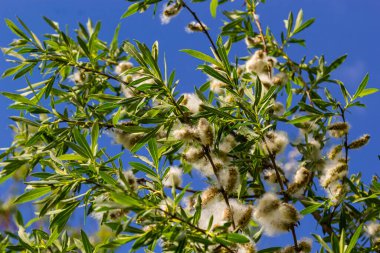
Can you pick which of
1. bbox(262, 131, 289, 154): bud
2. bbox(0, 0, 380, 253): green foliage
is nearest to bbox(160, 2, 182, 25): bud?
bbox(0, 0, 380, 253): green foliage

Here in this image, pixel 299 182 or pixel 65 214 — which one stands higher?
pixel 299 182

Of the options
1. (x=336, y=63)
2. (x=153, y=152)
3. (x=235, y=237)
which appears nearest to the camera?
(x=235, y=237)

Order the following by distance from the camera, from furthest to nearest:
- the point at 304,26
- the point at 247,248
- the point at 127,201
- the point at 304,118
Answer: the point at 304,26, the point at 304,118, the point at 247,248, the point at 127,201

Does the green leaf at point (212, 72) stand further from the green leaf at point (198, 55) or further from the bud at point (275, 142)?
the bud at point (275, 142)

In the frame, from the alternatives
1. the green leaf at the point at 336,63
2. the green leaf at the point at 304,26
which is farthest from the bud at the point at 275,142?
the green leaf at the point at 304,26

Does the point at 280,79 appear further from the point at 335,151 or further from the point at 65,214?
the point at 65,214

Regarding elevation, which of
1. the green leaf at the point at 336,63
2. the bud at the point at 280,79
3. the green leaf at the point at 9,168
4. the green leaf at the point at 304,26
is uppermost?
the green leaf at the point at 304,26

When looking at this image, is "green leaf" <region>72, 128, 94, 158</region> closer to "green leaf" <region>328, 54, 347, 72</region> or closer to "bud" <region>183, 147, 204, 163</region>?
"bud" <region>183, 147, 204, 163</region>

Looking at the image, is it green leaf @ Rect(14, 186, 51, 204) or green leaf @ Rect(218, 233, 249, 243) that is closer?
green leaf @ Rect(218, 233, 249, 243)

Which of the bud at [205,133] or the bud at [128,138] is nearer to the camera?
the bud at [205,133]

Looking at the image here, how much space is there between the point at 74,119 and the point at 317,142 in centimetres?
106

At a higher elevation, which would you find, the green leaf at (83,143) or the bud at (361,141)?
the bud at (361,141)

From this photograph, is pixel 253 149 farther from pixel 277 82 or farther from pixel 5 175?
pixel 5 175

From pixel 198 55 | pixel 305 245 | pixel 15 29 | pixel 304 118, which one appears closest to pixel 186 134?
pixel 198 55
